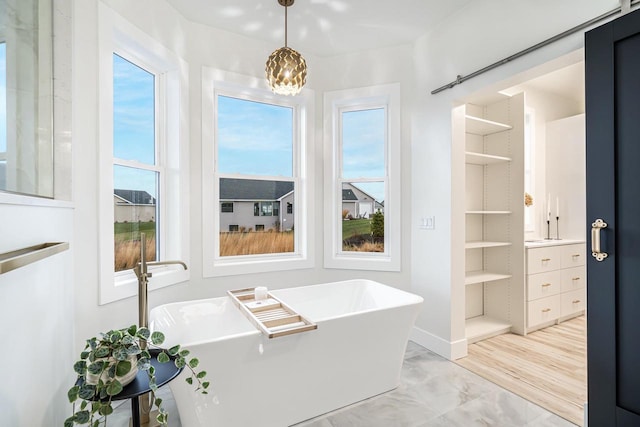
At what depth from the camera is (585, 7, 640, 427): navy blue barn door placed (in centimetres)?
154

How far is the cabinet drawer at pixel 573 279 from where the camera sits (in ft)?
11.1

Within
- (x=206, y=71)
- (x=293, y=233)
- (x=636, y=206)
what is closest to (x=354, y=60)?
(x=206, y=71)

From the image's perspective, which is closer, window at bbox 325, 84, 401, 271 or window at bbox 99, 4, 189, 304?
window at bbox 99, 4, 189, 304

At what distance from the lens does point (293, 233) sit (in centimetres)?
326

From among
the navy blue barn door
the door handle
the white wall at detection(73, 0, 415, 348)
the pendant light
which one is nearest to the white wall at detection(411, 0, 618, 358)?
the white wall at detection(73, 0, 415, 348)

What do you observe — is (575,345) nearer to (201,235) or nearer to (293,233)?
(293,233)

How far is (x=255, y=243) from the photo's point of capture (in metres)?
3.09

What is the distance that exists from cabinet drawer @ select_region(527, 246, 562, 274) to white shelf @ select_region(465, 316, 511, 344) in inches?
23.0

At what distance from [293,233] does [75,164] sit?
1898 mm

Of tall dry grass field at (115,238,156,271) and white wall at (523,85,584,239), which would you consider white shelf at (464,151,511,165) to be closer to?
white wall at (523,85,584,239)

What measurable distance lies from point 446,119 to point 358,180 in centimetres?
98

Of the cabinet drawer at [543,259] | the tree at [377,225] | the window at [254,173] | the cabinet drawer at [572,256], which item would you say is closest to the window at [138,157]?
the window at [254,173]

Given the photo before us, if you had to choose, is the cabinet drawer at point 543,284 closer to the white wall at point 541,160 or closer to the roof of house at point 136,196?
the white wall at point 541,160

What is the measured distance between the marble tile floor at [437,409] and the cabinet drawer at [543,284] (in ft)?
4.11
